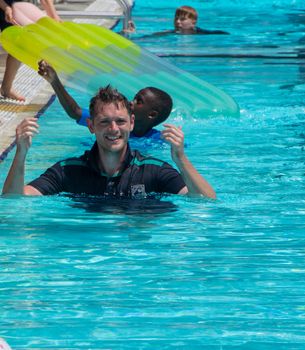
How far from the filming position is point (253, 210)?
679 centimetres

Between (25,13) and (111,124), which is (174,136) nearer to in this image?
(111,124)

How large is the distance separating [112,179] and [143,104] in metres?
1.81

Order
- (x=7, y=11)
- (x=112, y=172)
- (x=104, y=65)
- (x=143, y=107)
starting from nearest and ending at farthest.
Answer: (x=112, y=172)
(x=143, y=107)
(x=7, y=11)
(x=104, y=65)

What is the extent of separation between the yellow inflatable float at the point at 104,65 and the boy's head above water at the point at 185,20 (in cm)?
588

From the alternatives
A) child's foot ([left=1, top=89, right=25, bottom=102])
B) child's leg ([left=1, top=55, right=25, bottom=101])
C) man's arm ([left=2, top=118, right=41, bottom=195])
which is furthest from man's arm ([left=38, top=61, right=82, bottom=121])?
child's foot ([left=1, top=89, right=25, bottom=102])

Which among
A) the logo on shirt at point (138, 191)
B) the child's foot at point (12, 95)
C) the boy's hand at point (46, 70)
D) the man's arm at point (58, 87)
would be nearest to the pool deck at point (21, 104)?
the child's foot at point (12, 95)

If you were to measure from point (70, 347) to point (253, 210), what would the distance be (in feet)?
8.29

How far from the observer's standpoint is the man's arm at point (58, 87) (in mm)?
7871

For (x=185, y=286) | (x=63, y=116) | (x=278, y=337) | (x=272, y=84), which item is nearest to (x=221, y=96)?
(x=63, y=116)

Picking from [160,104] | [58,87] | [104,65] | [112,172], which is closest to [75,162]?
[112,172]

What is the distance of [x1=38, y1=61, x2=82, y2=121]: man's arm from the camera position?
787cm

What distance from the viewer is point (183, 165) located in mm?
6039

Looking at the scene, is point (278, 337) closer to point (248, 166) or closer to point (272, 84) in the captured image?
point (248, 166)

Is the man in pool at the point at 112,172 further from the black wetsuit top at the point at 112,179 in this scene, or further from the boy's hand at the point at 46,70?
the boy's hand at the point at 46,70
